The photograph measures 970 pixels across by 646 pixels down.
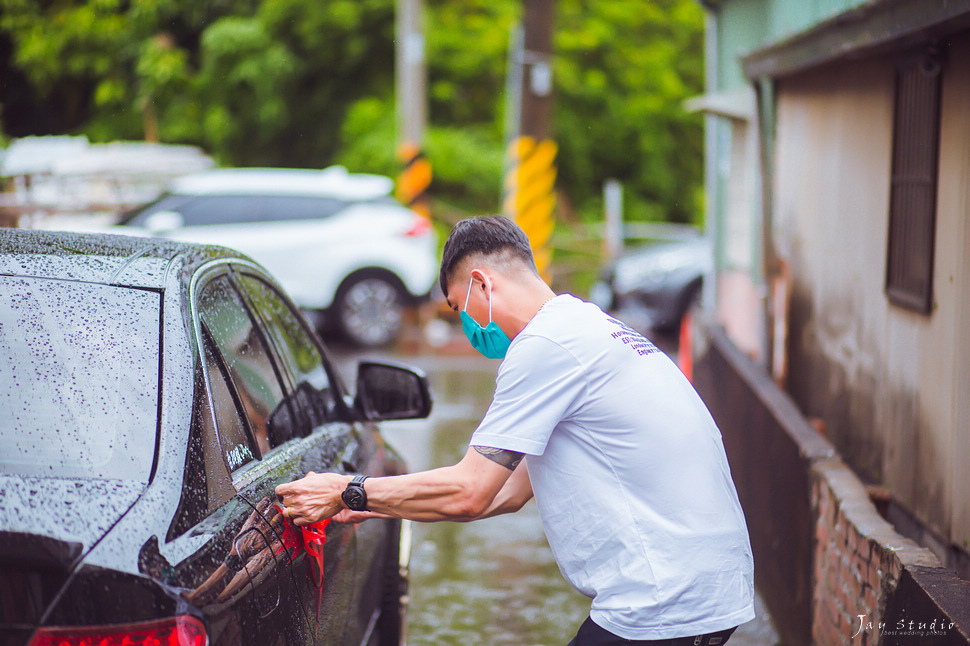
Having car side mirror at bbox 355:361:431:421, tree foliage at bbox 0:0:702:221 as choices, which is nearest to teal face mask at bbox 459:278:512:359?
car side mirror at bbox 355:361:431:421

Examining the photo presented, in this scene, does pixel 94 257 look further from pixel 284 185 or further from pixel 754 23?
pixel 284 185

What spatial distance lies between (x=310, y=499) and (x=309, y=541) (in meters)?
0.13

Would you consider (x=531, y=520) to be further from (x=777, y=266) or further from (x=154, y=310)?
(x=154, y=310)

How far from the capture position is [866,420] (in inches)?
200

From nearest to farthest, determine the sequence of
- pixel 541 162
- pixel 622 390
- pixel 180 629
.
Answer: pixel 180 629
pixel 622 390
pixel 541 162

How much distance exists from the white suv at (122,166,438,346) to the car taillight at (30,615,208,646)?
1061cm

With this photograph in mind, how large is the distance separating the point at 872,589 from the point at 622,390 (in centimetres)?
143

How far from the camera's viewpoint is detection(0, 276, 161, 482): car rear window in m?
2.11

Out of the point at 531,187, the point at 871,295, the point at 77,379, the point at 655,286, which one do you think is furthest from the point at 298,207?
the point at 77,379

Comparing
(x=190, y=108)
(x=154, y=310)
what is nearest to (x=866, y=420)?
(x=154, y=310)

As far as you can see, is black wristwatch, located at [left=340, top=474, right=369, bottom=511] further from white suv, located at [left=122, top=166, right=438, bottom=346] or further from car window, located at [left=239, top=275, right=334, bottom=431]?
white suv, located at [left=122, top=166, right=438, bottom=346]

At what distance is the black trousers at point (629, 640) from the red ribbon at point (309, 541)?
63cm

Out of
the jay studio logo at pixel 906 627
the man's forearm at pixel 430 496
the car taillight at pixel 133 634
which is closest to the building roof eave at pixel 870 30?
the jay studio logo at pixel 906 627

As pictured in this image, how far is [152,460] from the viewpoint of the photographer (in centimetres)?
210
